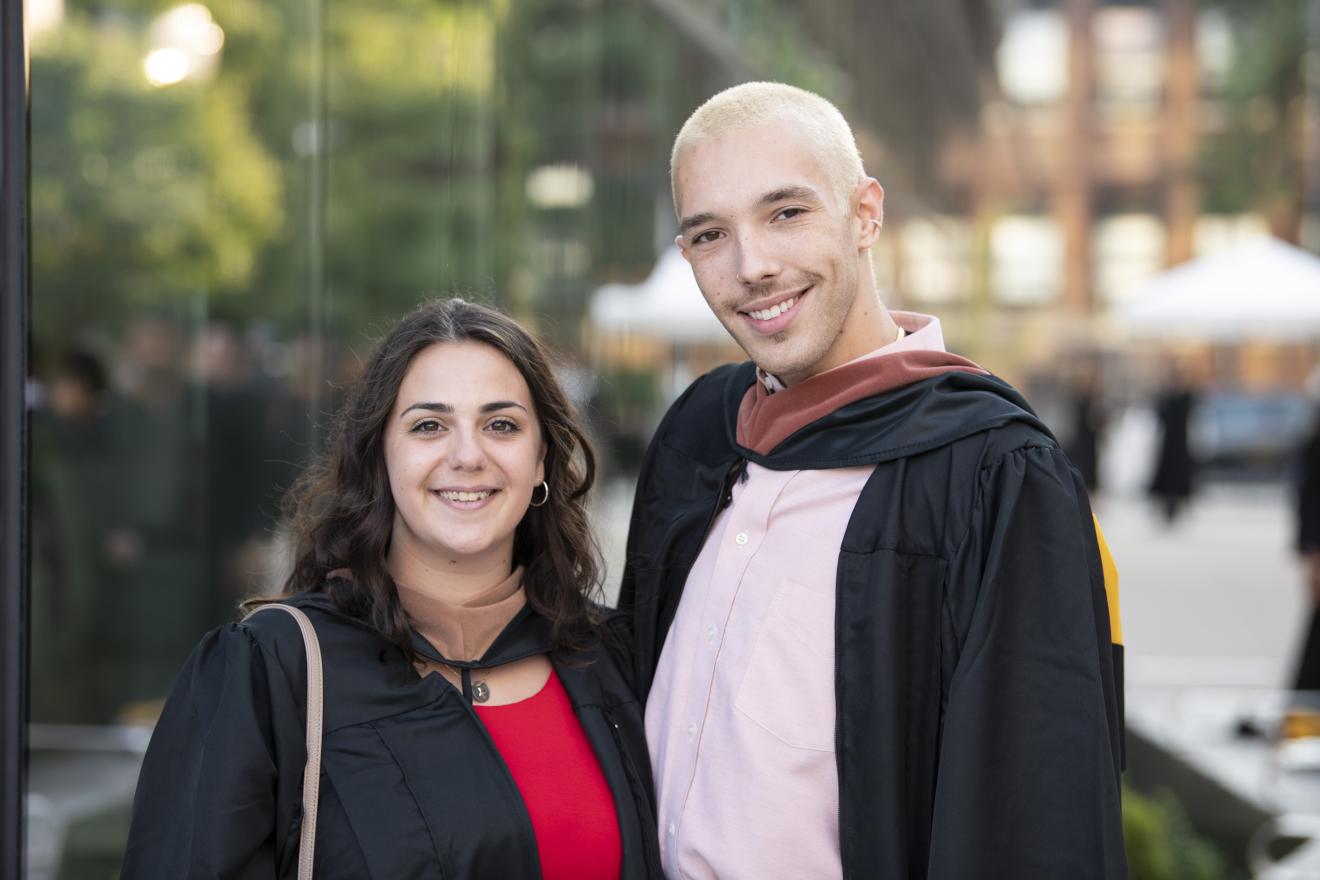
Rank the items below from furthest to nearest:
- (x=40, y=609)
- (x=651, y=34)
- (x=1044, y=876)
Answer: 1. (x=651, y=34)
2. (x=40, y=609)
3. (x=1044, y=876)

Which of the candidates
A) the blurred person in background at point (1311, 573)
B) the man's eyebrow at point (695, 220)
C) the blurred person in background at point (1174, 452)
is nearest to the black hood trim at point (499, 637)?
the man's eyebrow at point (695, 220)

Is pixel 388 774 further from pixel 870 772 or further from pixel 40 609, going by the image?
pixel 40 609

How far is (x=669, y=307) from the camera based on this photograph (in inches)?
368

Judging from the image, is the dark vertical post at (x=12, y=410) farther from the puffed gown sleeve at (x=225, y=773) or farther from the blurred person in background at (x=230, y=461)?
the blurred person in background at (x=230, y=461)

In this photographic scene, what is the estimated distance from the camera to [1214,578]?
1420 centimetres

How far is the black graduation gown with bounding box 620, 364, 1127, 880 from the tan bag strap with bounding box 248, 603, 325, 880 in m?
0.76

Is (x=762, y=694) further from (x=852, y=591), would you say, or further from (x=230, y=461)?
(x=230, y=461)

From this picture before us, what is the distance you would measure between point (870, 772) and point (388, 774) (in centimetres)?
71

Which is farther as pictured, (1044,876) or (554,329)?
(554,329)

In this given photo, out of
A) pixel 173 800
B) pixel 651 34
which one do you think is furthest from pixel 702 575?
pixel 651 34

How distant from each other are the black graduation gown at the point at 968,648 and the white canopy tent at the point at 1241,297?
463 inches

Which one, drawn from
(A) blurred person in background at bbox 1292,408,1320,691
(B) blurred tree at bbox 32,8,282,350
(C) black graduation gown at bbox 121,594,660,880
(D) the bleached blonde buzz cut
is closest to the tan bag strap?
(C) black graduation gown at bbox 121,594,660,880

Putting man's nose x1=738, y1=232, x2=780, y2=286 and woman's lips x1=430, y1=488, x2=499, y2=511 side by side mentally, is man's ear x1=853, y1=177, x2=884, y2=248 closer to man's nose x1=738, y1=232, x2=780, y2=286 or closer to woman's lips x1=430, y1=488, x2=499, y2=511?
man's nose x1=738, y1=232, x2=780, y2=286

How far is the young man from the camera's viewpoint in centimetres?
209
